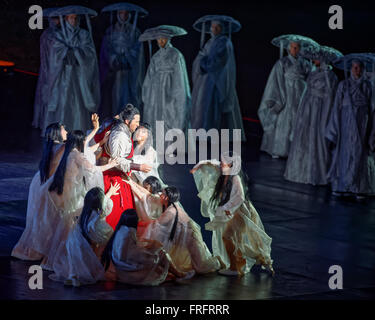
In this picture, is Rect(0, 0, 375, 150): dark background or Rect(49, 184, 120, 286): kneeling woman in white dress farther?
Rect(0, 0, 375, 150): dark background

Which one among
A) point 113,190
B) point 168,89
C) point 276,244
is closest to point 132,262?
point 113,190

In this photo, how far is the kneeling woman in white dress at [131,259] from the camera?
6746 millimetres

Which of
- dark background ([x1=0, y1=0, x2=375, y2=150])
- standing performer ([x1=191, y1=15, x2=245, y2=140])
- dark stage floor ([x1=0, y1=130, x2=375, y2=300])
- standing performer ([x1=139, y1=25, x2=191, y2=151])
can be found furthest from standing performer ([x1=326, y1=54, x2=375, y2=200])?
standing performer ([x1=191, y1=15, x2=245, y2=140])

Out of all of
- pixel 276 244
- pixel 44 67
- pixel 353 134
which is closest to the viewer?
pixel 276 244

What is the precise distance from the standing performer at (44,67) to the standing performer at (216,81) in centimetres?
190

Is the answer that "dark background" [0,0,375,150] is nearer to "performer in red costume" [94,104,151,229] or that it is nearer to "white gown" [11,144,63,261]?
"performer in red costume" [94,104,151,229]

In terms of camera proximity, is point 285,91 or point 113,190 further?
point 285,91

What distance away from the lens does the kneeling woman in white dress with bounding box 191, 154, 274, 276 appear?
23.3ft

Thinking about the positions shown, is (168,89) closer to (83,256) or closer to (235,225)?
(235,225)

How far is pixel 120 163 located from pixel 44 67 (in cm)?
617

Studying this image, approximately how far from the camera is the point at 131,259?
6.75 meters

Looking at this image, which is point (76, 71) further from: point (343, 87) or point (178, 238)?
point (178, 238)

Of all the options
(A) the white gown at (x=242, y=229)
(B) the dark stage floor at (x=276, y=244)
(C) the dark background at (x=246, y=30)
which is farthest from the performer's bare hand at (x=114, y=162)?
(C) the dark background at (x=246, y=30)

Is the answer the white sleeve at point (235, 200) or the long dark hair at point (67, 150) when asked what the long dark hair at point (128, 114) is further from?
the white sleeve at point (235, 200)
